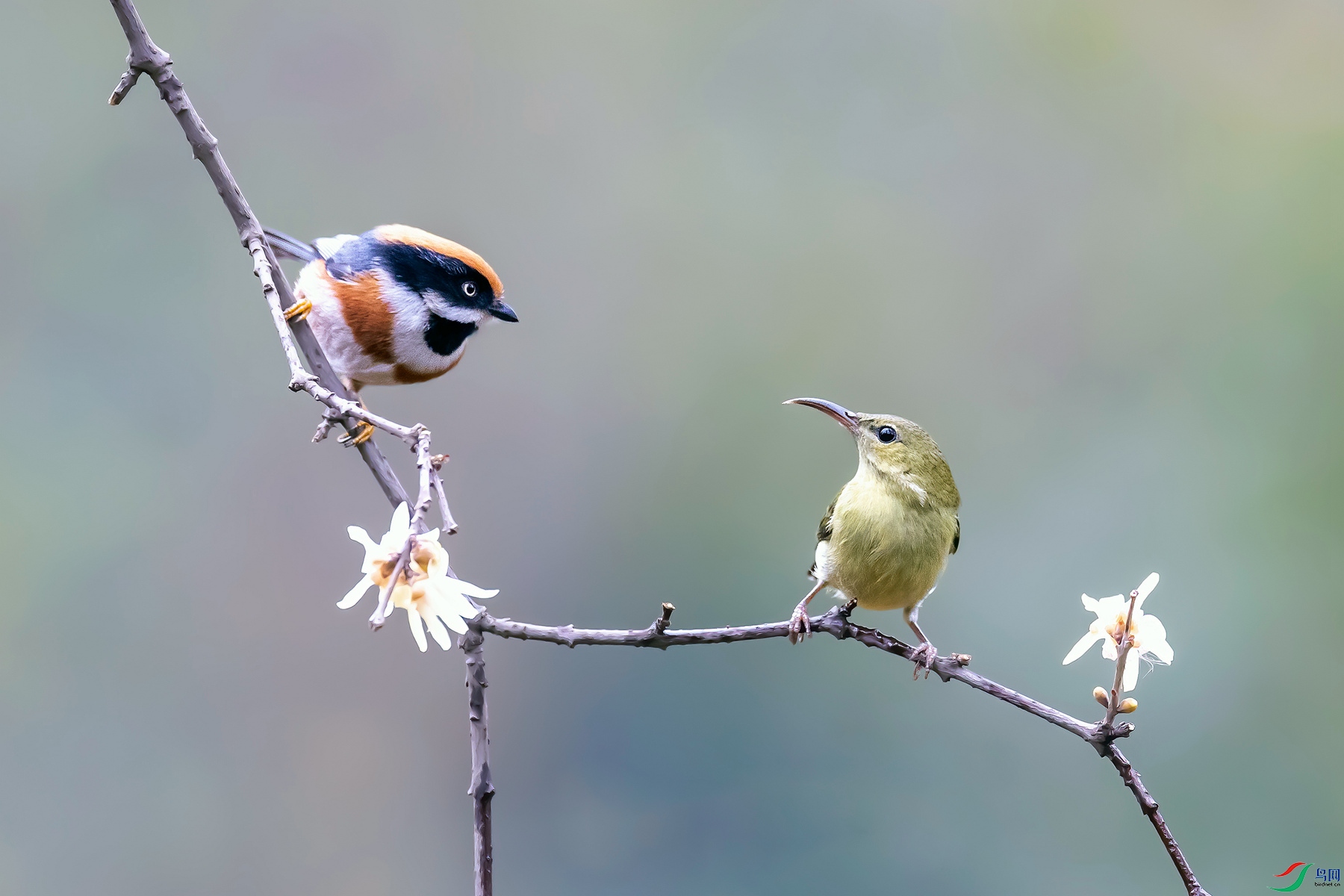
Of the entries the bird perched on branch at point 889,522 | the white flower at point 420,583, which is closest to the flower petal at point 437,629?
the white flower at point 420,583

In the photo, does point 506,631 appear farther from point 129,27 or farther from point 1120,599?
point 129,27

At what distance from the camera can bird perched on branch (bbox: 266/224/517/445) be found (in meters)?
1.34

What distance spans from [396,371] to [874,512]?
A: 711 millimetres

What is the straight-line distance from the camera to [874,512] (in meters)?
1.20

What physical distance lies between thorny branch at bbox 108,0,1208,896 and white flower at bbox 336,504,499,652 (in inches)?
0.9

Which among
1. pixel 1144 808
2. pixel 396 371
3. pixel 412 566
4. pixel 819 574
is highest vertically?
pixel 396 371

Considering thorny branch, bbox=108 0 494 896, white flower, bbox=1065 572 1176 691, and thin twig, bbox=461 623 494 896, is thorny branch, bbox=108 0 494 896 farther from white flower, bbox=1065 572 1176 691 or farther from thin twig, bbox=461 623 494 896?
white flower, bbox=1065 572 1176 691

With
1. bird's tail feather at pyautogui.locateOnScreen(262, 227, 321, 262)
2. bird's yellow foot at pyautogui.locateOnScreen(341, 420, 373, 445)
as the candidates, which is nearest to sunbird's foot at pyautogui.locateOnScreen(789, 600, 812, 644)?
bird's yellow foot at pyautogui.locateOnScreen(341, 420, 373, 445)

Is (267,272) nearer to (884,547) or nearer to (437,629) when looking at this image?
(437,629)

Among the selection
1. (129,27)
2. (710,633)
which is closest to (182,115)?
(129,27)

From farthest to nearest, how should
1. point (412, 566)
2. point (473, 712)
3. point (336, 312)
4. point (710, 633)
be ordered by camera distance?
1. point (336, 312)
2. point (473, 712)
3. point (710, 633)
4. point (412, 566)

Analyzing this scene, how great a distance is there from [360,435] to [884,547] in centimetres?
64

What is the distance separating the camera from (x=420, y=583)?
0.77 metres

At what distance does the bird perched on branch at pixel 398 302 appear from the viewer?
1344 mm
